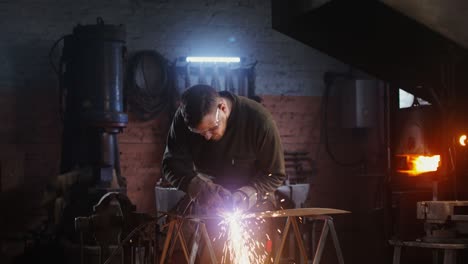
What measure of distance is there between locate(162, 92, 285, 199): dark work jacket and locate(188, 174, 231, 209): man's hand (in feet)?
0.43

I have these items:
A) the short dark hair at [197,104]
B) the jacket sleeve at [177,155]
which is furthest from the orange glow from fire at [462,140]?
the short dark hair at [197,104]

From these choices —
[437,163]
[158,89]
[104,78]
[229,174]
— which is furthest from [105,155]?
[437,163]

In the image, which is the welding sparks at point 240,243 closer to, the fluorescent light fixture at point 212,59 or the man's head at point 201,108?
the man's head at point 201,108

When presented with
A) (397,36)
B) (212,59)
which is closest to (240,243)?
(397,36)

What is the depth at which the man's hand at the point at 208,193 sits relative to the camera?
11.8ft

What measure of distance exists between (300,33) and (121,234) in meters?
2.44

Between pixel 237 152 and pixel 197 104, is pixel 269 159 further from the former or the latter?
pixel 197 104

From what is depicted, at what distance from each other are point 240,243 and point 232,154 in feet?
1.85

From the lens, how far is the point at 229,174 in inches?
155

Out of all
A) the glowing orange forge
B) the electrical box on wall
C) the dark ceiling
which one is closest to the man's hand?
the dark ceiling

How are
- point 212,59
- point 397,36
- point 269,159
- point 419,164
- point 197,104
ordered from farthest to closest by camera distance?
point 212,59 → point 419,164 → point 397,36 → point 269,159 → point 197,104

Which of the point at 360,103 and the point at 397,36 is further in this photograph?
the point at 360,103

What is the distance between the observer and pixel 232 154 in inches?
154

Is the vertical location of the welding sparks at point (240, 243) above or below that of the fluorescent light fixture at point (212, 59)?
below
